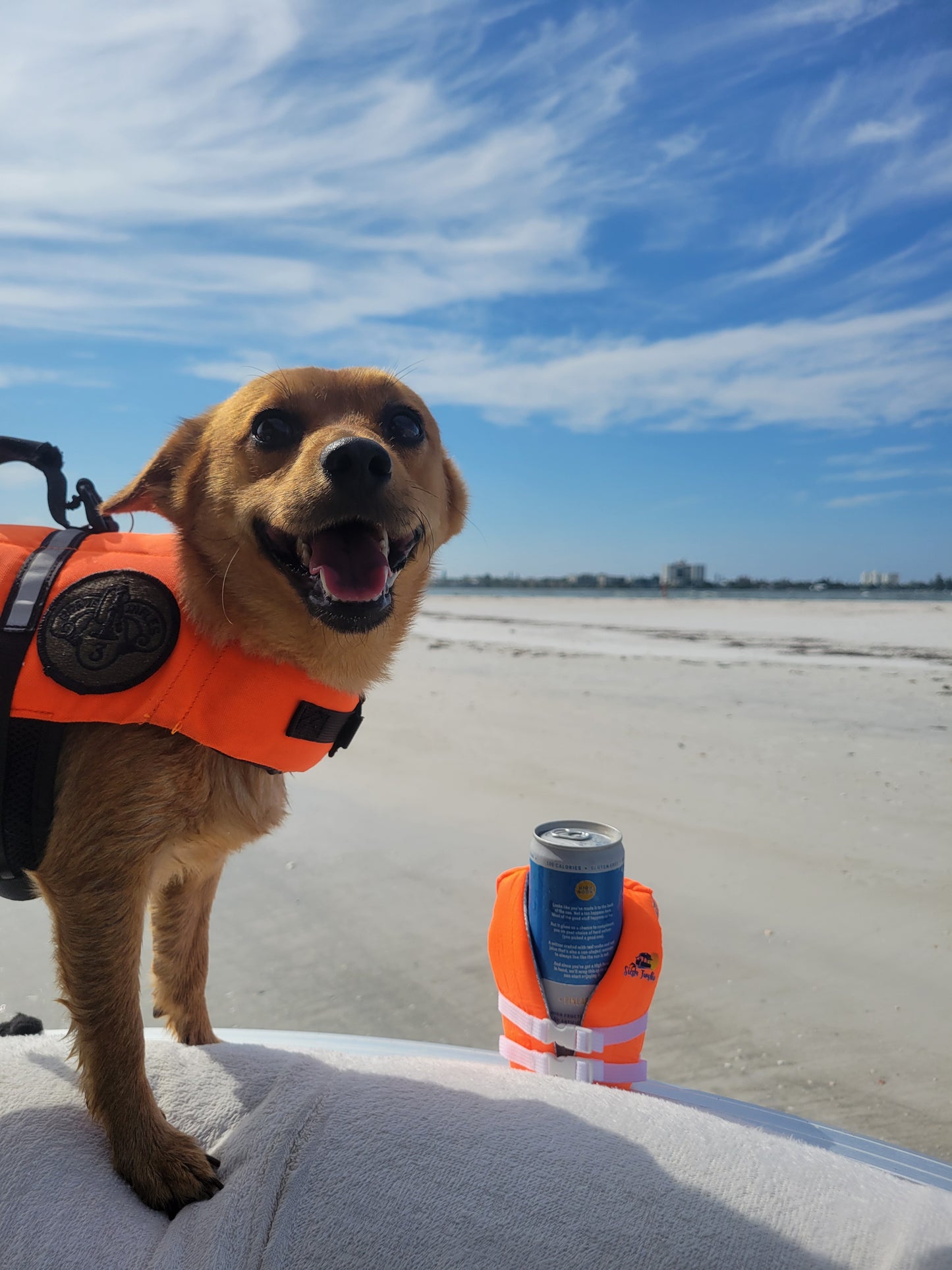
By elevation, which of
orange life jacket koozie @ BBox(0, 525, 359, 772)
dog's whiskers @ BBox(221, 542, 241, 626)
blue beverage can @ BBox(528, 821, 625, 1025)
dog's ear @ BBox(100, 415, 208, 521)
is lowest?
blue beverage can @ BBox(528, 821, 625, 1025)

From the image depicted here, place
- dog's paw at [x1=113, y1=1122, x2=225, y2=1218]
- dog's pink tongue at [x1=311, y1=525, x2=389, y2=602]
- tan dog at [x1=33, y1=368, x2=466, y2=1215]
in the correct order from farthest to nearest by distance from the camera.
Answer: dog's pink tongue at [x1=311, y1=525, x2=389, y2=602], tan dog at [x1=33, y1=368, x2=466, y2=1215], dog's paw at [x1=113, y1=1122, x2=225, y2=1218]

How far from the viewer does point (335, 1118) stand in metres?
1.41

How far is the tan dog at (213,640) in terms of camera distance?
61.0 inches

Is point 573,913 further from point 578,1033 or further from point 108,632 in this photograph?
point 108,632

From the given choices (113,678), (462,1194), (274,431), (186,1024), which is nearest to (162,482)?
(274,431)

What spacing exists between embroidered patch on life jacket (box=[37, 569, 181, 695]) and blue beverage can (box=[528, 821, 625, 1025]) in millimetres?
1020

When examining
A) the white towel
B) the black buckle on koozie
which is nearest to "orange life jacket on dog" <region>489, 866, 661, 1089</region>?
the white towel

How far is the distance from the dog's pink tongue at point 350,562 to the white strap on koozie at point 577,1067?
1248 millimetres

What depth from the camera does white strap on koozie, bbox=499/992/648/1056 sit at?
6.40 ft

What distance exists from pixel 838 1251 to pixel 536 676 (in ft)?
30.6

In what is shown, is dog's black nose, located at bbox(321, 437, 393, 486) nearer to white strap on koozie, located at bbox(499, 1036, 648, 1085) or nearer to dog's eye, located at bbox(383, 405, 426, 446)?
dog's eye, located at bbox(383, 405, 426, 446)

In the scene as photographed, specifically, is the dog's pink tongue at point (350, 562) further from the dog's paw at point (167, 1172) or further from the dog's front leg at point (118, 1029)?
the dog's paw at point (167, 1172)

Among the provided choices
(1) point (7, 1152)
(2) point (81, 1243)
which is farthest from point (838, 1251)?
(1) point (7, 1152)

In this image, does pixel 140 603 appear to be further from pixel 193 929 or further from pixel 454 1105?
pixel 454 1105
